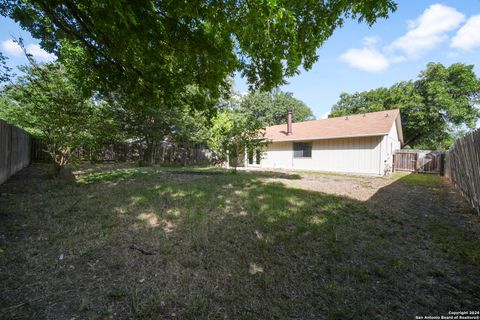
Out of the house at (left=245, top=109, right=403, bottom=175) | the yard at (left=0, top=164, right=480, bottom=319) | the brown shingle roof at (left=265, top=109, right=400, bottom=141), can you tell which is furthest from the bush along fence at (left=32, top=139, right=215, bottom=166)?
the yard at (left=0, top=164, right=480, bottom=319)

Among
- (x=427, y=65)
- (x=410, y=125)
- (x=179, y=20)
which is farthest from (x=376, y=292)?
(x=427, y=65)

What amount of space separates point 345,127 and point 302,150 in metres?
3.52

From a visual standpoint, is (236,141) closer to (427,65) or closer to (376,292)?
(376,292)

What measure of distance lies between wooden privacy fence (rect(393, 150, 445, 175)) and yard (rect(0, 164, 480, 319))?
13.7m

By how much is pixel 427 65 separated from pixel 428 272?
32498mm

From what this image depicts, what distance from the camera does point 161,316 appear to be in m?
1.88

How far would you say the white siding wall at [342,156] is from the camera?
13812 millimetres

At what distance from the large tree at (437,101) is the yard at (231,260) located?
24.4 m

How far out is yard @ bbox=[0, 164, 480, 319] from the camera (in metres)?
2.01

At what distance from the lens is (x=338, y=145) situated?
15.4 meters

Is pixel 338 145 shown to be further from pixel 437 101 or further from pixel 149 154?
pixel 437 101

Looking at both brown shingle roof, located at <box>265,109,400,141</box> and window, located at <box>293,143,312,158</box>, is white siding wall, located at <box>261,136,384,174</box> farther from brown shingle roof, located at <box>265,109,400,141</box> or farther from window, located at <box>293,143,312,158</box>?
brown shingle roof, located at <box>265,109,400,141</box>

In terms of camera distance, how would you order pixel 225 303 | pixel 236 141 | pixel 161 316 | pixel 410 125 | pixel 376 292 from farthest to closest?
pixel 410 125 < pixel 236 141 < pixel 376 292 < pixel 225 303 < pixel 161 316

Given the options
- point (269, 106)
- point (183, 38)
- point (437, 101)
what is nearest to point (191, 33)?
point (183, 38)
